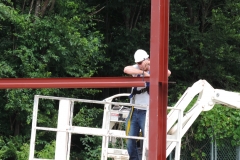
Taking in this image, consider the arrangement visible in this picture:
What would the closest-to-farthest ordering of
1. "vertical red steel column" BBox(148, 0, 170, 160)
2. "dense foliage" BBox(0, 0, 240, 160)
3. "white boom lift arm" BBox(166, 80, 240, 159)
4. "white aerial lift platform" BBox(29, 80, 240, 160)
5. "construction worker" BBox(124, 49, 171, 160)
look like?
1. "vertical red steel column" BBox(148, 0, 170, 160)
2. "white aerial lift platform" BBox(29, 80, 240, 160)
3. "construction worker" BBox(124, 49, 171, 160)
4. "white boom lift arm" BBox(166, 80, 240, 159)
5. "dense foliage" BBox(0, 0, 240, 160)

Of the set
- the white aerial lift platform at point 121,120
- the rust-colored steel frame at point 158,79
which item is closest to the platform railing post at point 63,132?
the white aerial lift platform at point 121,120

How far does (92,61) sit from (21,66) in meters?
2.31

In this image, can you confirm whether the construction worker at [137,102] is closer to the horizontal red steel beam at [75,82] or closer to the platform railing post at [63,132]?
the platform railing post at [63,132]

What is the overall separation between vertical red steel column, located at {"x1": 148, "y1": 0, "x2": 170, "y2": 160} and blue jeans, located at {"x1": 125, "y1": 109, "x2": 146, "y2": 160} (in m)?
2.84

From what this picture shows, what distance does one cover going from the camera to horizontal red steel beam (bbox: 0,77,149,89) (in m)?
3.02

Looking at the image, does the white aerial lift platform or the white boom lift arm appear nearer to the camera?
the white aerial lift platform

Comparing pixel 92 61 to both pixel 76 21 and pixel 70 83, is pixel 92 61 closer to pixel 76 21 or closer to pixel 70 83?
pixel 76 21

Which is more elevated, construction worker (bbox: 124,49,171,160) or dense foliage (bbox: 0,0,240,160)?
dense foliage (bbox: 0,0,240,160)

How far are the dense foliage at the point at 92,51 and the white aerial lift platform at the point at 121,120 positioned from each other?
17.8ft

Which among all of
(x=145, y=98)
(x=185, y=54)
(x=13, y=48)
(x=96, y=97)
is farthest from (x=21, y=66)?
(x=145, y=98)

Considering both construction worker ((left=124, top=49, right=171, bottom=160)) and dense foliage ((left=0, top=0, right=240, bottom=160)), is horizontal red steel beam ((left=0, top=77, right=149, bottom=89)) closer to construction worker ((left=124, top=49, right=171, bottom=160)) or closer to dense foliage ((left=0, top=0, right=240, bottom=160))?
construction worker ((left=124, top=49, right=171, bottom=160))

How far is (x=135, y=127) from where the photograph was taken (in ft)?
19.1

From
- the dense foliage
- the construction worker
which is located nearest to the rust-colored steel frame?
the construction worker

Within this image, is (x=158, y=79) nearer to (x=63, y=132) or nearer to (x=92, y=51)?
(x=63, y=132)
